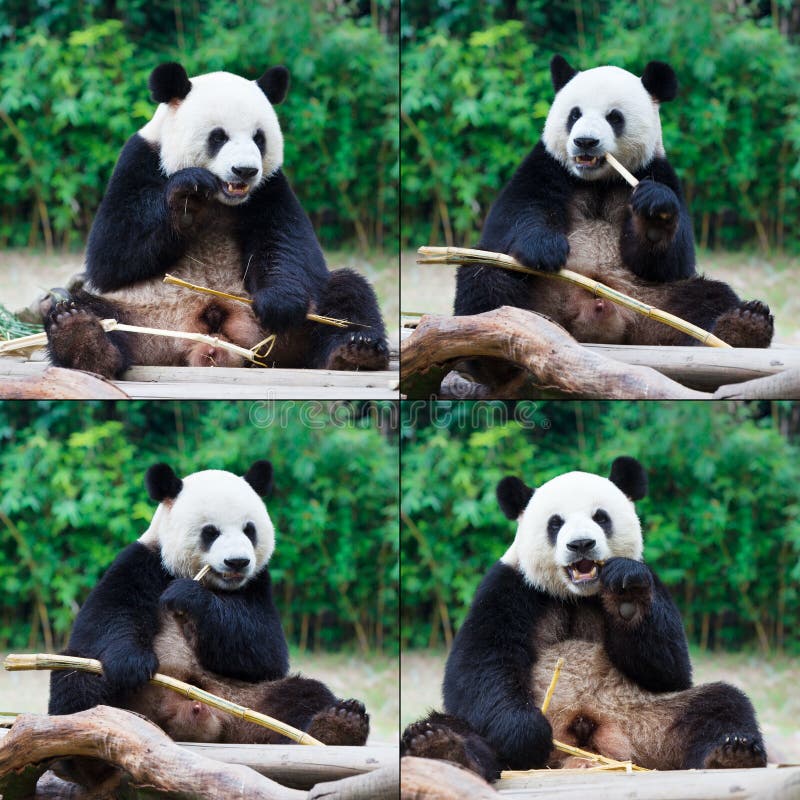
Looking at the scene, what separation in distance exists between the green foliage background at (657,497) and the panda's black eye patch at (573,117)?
0.92m

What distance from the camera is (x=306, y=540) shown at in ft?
16.7

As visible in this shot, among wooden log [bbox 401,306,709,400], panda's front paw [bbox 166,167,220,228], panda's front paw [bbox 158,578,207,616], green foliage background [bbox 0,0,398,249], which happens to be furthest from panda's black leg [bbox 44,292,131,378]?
green foliage background [bbox 0,0,398,249]

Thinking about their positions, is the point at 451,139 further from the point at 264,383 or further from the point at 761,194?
the point at 264,383

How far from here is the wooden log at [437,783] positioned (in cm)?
253

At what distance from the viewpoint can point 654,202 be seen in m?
3.22

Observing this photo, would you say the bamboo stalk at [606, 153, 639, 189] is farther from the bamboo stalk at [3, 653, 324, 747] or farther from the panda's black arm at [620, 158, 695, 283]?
the bamboo stalk at [3, 653, 324, 747]

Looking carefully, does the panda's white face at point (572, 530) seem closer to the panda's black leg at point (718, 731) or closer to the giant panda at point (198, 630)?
the panda's black leg at point (718, 731)

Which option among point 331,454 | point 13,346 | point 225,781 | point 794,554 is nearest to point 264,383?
point 13,346

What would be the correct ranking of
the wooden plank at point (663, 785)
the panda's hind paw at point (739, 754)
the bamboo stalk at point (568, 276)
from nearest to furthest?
the wooden plank at point (663, 785), the panda's hind paw at point (739, 754), the bamboo stalk at point (568, 276)

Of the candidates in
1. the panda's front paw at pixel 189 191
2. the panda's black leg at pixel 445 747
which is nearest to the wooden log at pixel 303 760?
the panda's black leg at pixel 445 747

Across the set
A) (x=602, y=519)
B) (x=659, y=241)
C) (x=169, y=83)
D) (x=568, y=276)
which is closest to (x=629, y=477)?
(x=602, y=519)

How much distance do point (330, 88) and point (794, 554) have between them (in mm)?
3108

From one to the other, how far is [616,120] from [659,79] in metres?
0.20

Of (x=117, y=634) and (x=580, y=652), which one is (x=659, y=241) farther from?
(x=117, y=634)
